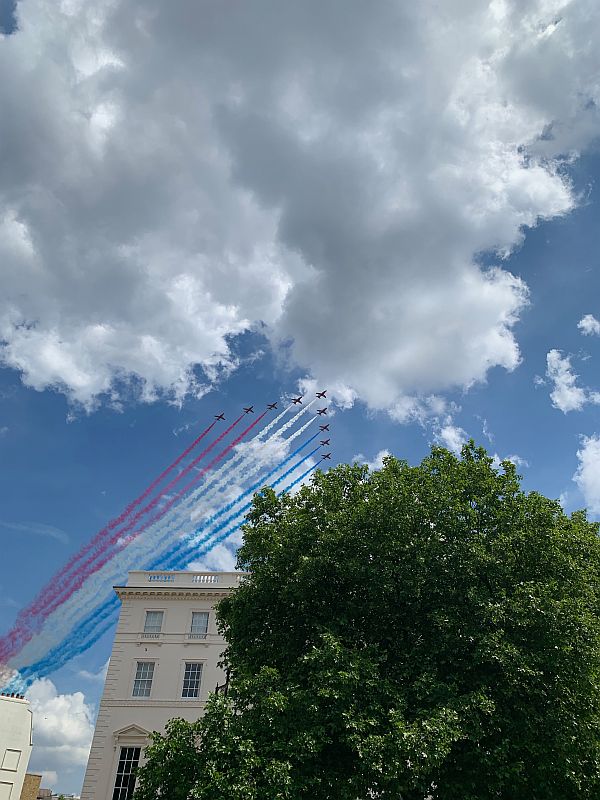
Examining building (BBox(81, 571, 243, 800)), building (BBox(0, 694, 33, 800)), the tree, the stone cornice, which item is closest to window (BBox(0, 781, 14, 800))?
building (BBox(0, 694, 33, 800))

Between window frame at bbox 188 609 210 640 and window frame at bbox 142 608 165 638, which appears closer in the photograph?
window frame at bbox 188 609 210 640

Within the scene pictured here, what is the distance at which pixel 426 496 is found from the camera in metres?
22.0

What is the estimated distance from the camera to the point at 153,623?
4175cm

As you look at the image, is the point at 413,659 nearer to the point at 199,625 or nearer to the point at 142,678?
the point at 199,625

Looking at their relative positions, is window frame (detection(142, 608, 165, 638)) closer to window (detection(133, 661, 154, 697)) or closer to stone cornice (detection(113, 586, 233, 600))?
stone cornice (detection(113, 586, 233, 600))

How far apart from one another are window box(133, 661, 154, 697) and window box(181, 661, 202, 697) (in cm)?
213

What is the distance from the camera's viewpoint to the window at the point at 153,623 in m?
41.2

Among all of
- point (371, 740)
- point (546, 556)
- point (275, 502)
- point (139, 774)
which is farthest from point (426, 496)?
point (139, 774)

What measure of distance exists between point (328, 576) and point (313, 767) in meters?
5.64

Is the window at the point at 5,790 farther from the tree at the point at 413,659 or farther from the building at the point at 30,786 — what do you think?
the building at the point at 30,786

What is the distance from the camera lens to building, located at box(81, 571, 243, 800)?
122ft

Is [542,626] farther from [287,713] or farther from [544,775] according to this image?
[287,713]

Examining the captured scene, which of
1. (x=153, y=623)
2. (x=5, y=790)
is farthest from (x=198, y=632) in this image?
(x=5, y=790)

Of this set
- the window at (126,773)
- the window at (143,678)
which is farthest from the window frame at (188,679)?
the window at (126,773)
